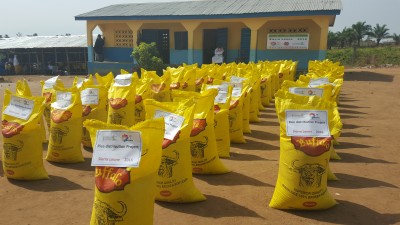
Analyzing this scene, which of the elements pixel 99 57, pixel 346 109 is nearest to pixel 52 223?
pixel 346 109

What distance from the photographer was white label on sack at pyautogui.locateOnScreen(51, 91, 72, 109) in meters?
4.66

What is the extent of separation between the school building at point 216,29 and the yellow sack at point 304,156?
12478 millimetres

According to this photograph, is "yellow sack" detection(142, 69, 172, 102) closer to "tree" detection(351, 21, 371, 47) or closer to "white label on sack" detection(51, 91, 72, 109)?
"white label on sack" detection(51, 91, 72, 109)

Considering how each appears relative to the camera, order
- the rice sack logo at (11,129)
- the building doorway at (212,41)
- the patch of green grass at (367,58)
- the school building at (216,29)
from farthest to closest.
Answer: the patch of green grass at (367,58) < the building doorway at (212,41) < the school building at (216,29) < the rice sack logo at (11,129)

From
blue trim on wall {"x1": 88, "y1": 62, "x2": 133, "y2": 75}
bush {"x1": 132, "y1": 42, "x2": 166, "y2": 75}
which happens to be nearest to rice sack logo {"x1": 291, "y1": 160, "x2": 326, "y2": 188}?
bush {"x1": 132, "y1": 42, "x2": 166, "y2": 75}

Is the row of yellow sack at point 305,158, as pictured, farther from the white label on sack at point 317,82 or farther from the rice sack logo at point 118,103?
the rice sack logo at point 118,103

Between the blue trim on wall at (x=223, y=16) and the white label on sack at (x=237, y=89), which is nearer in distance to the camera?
the white label on sack at (x=237, y=89)

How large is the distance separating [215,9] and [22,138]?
48.9ft

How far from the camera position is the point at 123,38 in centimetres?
2034

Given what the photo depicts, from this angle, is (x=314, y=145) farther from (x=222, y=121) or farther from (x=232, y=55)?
(x=232, y=55)

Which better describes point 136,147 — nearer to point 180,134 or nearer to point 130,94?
point 180,134

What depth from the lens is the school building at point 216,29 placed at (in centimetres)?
1568

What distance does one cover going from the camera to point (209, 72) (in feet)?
28.1

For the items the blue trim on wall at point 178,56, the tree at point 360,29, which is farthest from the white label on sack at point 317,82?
the tree at point 360,29
